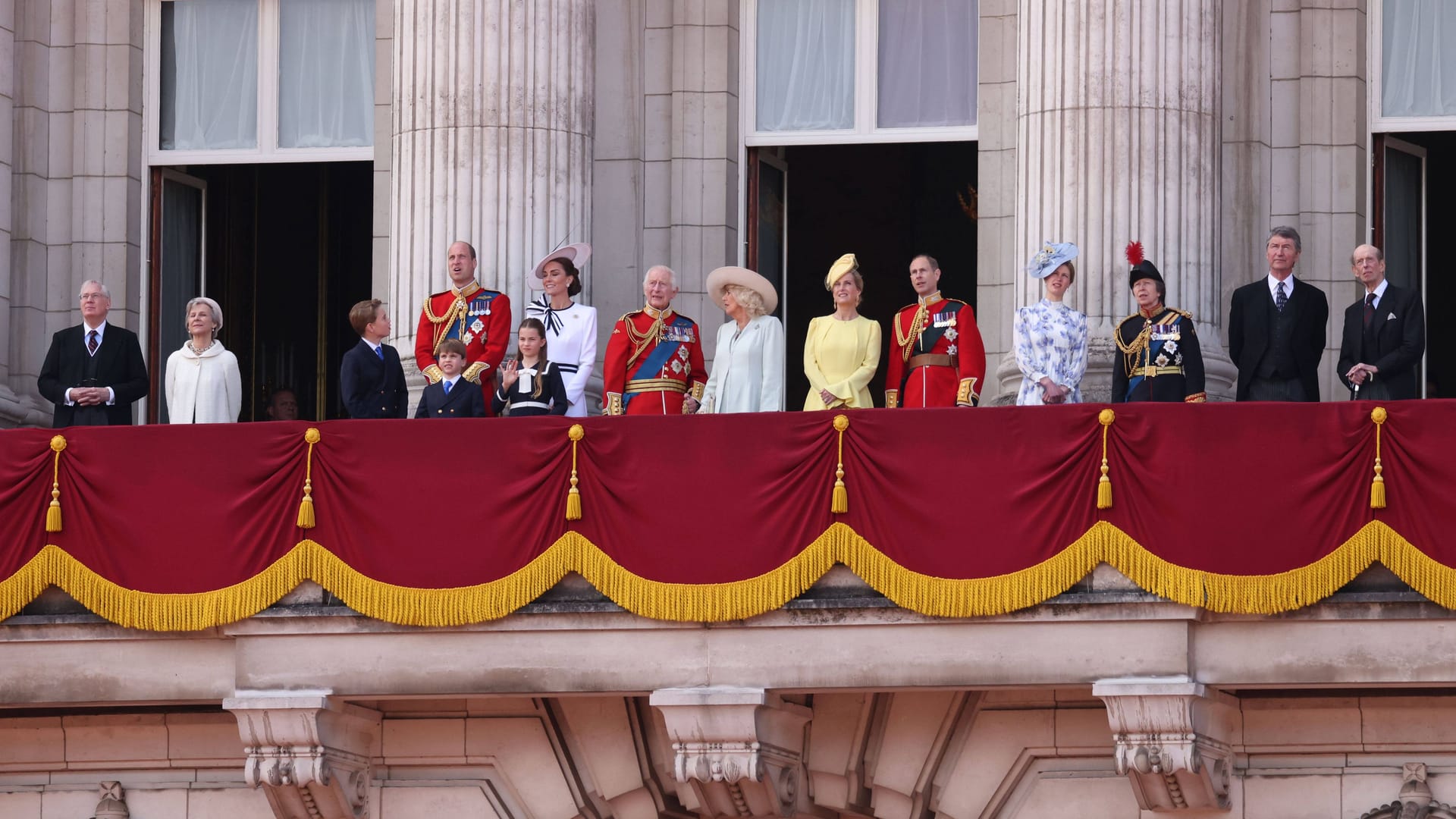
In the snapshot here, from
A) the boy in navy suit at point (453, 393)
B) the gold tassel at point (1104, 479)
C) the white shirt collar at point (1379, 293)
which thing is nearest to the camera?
the gold tassel at point (1104, 479)

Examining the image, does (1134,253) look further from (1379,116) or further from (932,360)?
(1379,116)

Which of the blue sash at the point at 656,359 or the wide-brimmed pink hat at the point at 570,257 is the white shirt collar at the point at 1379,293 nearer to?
the blue sash at the point at 656,359

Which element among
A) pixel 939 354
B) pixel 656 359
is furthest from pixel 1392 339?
pixel 656 359

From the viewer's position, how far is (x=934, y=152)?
36.9m

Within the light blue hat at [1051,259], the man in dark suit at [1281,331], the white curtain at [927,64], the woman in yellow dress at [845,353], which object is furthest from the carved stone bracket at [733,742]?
the white curtain at [927,64]

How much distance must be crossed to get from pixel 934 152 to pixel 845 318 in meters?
13.0

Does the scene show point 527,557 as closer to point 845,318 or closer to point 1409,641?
point 845,318

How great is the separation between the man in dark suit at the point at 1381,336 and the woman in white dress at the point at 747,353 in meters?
4.23

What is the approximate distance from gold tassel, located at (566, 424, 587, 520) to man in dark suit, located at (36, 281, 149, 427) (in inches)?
176

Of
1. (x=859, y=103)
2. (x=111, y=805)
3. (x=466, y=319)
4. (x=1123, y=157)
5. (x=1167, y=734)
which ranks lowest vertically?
(x=111, y=805)

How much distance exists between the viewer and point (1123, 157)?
25.5m

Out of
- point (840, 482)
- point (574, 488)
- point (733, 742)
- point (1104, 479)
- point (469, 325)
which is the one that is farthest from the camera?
point (469, 325)

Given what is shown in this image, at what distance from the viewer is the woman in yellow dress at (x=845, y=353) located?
24.0 m

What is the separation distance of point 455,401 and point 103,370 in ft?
11.3
